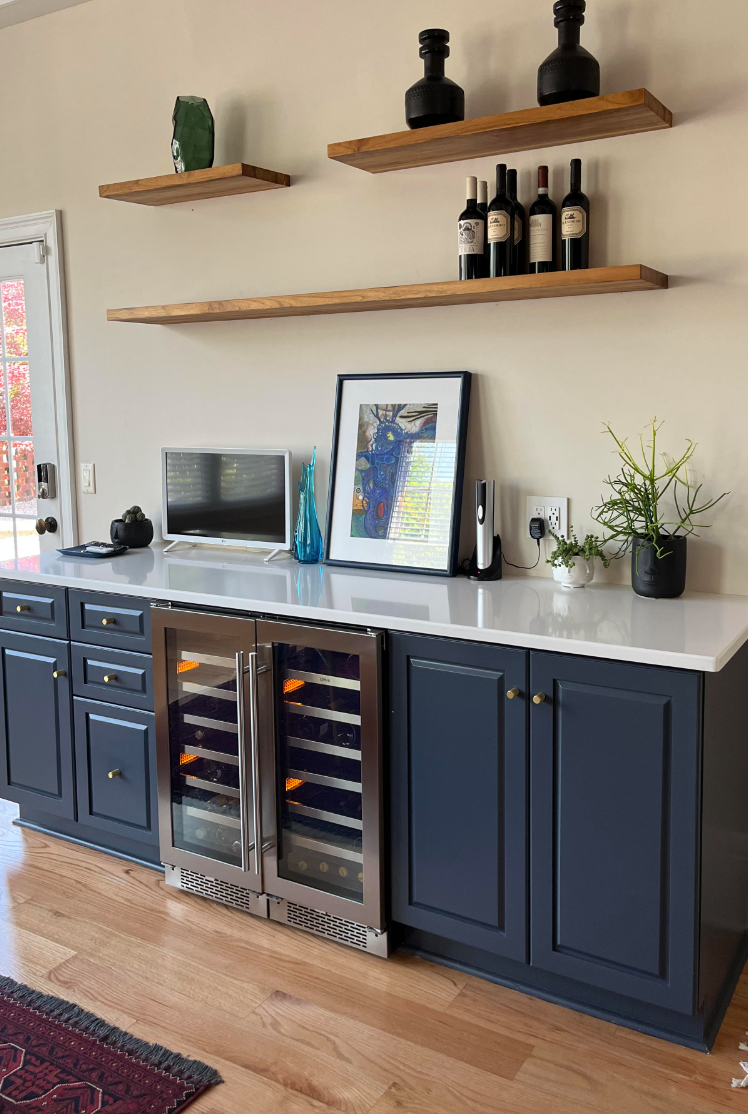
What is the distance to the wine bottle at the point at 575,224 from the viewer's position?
2.37 m

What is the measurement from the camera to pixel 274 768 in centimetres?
249

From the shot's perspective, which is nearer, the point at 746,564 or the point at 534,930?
the point at 534,930

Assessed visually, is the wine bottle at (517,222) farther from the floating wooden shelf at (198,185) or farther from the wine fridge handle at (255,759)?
the wine fridge handle at (255,759)

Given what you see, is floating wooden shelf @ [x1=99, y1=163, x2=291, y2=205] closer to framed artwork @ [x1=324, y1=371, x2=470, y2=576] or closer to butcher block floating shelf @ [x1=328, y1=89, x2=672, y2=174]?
butcher block floating shelf @ [x1=328, y1=89, x2=672, y2=174]

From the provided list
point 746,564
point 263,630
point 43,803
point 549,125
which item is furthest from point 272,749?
point 549,125

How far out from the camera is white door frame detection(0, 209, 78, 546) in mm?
3572

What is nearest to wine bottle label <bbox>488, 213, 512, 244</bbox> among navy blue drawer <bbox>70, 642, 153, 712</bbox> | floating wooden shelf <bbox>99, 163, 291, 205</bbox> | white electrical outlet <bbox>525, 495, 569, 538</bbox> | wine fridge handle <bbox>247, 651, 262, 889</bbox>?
white electrical outlet <bbox>525, 495, 569, 538</bbox>

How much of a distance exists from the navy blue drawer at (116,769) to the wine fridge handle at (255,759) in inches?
15.9

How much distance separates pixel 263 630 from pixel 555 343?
3.63ft

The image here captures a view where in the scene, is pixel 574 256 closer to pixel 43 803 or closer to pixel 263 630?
pixel 263 630

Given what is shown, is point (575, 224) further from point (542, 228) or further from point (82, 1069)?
point (82, 1069)

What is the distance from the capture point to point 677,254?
235cm

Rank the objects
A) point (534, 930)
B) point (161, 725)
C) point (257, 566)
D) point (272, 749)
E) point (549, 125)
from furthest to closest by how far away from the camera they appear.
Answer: point (257, 566)
point (161, 725)
point (272, 749)
point (549, 125)
point (534, 930)

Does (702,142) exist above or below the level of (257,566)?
above
